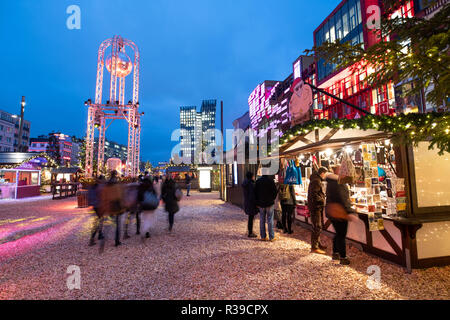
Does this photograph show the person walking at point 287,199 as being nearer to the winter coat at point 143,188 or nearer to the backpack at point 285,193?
the backpack at point 285,193

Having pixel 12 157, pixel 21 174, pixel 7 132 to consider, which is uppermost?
pixel 7 132

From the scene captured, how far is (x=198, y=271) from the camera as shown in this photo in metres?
→ 4.23

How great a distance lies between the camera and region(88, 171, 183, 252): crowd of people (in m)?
5.78

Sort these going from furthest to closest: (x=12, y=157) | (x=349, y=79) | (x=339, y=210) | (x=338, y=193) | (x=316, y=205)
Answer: (x=12, y=157) → (x=349, y=79) → (x=316, y=205) → (x=338, y=193) → (x=339, y=210)

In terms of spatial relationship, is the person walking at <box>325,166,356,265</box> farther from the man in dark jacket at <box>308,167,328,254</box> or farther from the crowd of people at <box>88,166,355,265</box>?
the man in dark jacket at <box>308,167,328,254</box>

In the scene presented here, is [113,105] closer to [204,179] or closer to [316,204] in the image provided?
[204,179]

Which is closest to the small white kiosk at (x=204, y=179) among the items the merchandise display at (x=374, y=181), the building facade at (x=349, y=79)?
the building facade at (x=349, y=79)

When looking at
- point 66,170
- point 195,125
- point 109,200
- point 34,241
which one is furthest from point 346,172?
point 195,125

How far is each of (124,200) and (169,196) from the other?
1.45 m

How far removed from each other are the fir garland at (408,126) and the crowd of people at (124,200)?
4.61 meters

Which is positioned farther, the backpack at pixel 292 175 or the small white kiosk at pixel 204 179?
the small white kiosk at pixel 204 179

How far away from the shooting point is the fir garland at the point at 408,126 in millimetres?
3246

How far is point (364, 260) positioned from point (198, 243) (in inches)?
155
